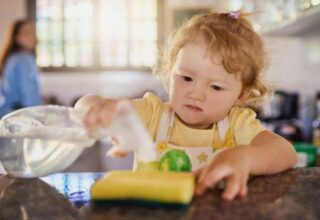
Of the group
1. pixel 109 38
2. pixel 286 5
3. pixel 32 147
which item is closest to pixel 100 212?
pixel 32 147

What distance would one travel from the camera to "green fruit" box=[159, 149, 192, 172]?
1.69 ft

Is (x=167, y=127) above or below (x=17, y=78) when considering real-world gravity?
above

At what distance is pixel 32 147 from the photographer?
56 centimetres

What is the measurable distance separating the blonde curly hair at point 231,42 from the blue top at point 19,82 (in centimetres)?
228

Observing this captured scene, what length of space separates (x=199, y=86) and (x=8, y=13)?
4.28 metres

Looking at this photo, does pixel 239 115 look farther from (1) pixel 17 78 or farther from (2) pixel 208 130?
(1) pixel 17 78

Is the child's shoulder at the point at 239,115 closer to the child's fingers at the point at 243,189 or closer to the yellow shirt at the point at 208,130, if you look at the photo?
the yellow shirt at the point at 208,130

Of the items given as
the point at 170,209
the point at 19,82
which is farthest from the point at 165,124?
the point at 19,82

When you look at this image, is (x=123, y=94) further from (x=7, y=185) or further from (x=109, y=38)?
(x=7, y=185)

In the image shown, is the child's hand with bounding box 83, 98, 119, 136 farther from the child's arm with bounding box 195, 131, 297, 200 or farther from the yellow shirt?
the yellow shirt

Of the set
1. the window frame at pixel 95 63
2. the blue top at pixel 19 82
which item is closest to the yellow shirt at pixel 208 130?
the blue top at pixel 19 82

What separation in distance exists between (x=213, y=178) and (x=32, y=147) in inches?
8.0

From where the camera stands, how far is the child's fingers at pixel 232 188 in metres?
0.47

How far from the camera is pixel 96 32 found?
201 inches
